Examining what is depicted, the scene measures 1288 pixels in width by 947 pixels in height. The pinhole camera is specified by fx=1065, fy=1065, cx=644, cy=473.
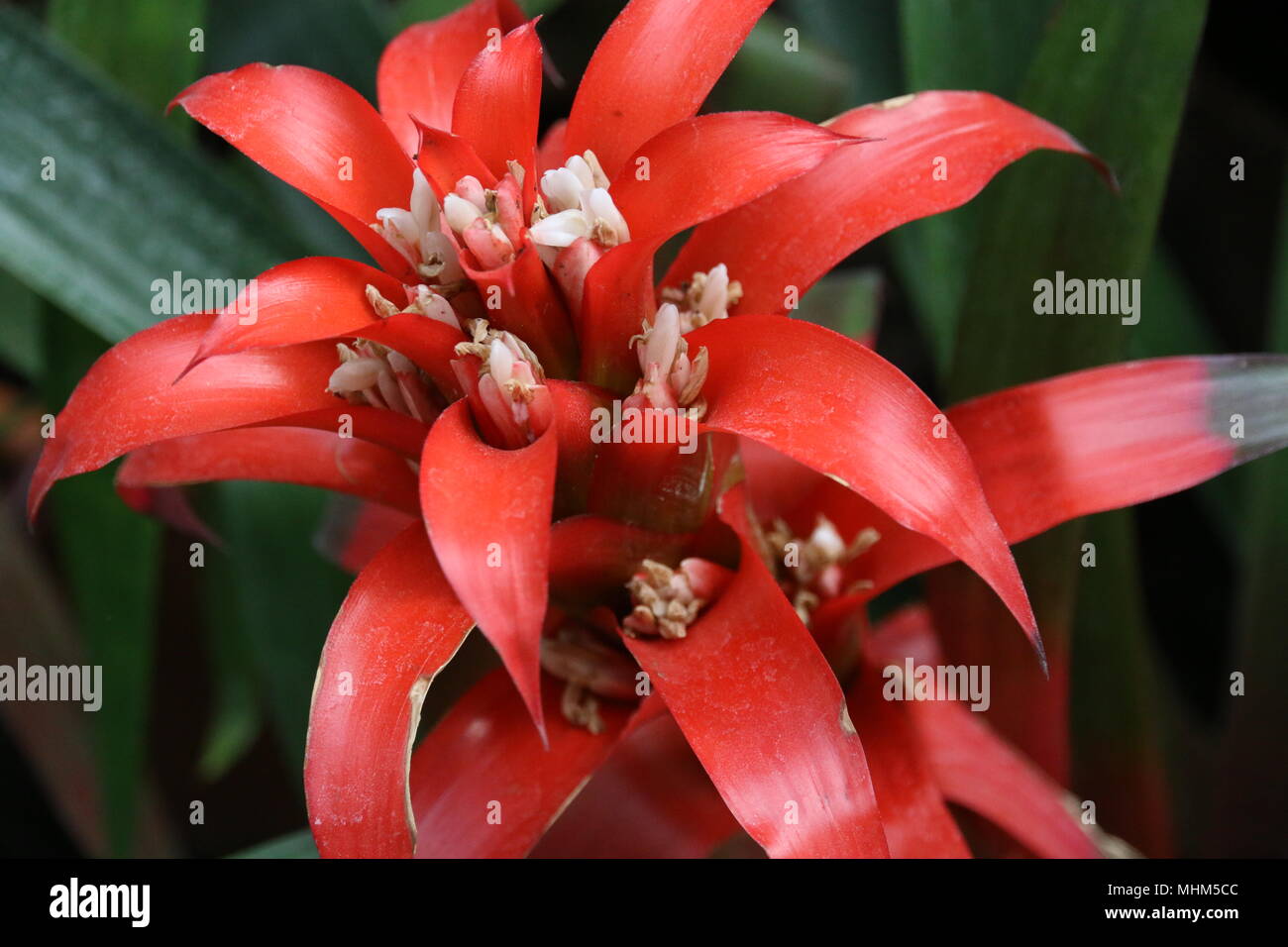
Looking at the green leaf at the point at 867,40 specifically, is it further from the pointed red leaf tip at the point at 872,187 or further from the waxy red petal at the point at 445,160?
the waxy red petal at the point at 445,160

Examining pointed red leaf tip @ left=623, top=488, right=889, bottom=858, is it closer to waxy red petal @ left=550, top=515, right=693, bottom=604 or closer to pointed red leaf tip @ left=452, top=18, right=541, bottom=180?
waxy red petal @ left=550, top=515, right=693, bottom=604

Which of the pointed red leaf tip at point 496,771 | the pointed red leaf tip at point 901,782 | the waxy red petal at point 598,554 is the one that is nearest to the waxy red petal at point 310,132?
the waxy red petal at point 598,554

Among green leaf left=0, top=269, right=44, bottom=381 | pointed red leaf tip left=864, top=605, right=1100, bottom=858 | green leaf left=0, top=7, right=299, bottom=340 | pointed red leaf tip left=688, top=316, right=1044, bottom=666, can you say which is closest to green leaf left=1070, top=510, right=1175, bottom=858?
pointed red leaf tip left=864, top=605, right=1100, bottom=858

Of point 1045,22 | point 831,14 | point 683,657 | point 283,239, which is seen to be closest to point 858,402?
point 683,657

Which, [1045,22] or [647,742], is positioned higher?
[1045,22]

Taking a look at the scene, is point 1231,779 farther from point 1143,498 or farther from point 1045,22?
point 1045,22

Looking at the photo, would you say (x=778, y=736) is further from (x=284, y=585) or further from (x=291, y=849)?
(x=284, y=585)
